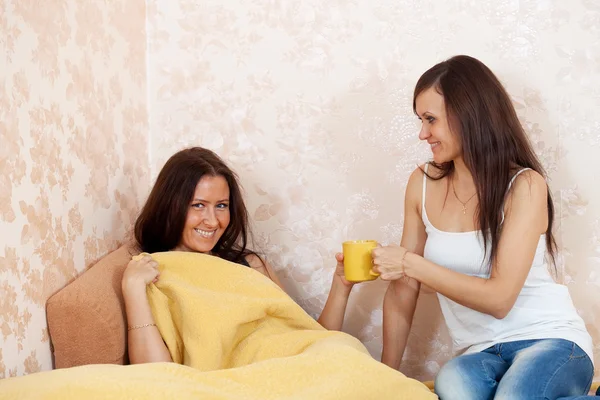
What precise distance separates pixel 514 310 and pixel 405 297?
33 centimetres

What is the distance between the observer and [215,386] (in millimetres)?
1450

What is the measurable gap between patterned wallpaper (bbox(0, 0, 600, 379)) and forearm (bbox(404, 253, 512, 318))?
1.83ft

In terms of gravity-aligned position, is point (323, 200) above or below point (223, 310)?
above

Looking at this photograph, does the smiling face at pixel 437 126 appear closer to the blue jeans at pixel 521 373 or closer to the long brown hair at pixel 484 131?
the long brown hair at pixel 484 131

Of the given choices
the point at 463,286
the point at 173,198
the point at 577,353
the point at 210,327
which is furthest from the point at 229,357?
the point at 577,353

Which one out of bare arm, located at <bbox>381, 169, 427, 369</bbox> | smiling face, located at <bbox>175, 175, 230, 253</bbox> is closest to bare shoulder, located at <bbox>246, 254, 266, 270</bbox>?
smiling face, located at <bbox>175, 175, 230, 253</bbox>

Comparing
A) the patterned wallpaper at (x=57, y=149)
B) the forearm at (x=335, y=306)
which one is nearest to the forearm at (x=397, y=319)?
the forearm at (x=335, y=306)

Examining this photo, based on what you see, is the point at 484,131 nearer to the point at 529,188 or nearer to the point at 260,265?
the point at 529,188

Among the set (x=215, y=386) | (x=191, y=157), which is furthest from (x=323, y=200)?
(x=215, y=386)

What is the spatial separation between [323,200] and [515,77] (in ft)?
2.31

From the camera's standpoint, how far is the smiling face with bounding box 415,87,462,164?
194 centimetres

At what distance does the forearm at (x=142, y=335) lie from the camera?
1803 mm

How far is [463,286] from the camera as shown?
1.84m

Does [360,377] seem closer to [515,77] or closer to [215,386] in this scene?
[215,386]
